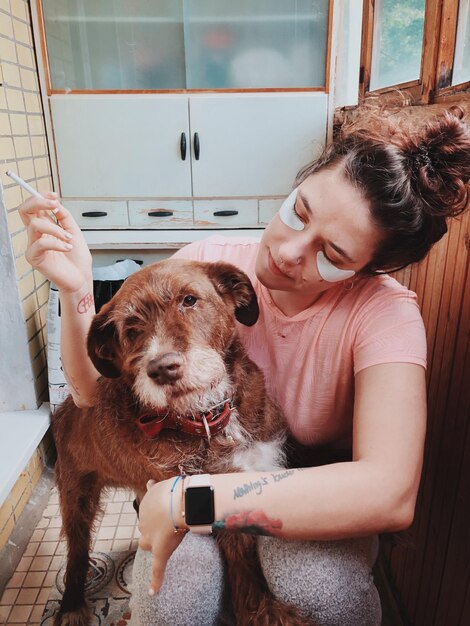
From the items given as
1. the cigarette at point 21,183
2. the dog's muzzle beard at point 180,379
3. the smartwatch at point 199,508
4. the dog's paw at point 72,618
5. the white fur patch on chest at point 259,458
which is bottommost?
the dog's paw at point 72,618

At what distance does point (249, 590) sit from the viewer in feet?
3.55

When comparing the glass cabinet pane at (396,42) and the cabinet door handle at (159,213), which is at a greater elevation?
the glass cabinet pane at (396,42)

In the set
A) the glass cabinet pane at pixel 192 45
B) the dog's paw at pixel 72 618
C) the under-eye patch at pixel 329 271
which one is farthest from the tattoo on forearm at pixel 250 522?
the glass cabinet pane at pixel 192 45

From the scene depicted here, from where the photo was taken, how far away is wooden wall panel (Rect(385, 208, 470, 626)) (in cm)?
129

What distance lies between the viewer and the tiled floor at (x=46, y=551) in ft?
5.87

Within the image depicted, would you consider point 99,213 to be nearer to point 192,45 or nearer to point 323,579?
point 192,45

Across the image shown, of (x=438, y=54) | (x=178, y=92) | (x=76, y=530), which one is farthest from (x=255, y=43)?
(x=76, y=530)

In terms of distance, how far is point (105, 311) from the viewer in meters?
1.11

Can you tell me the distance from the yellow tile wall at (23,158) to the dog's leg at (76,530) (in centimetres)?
45

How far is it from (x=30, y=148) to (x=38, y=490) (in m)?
1.51

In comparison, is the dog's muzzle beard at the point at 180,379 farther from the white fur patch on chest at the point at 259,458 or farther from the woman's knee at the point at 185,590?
the woman's knee at the point at 185,590

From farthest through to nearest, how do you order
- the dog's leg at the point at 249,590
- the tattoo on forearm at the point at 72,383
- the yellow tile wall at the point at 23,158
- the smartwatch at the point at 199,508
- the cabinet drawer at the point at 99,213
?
the cabinet drawer at the point at 99,213
the yellow tile wall at the point at 23,158
the tattoo on forearm at the point at 72,383
the dog's leg at the point at 249,590
the smartwatch at the point at 199,508

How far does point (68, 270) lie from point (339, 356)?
24.9 inches

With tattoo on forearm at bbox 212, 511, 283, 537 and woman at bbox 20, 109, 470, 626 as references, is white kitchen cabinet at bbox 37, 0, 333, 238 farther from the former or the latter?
tattoo on forearm at bbox 212, 511, 283, 537
